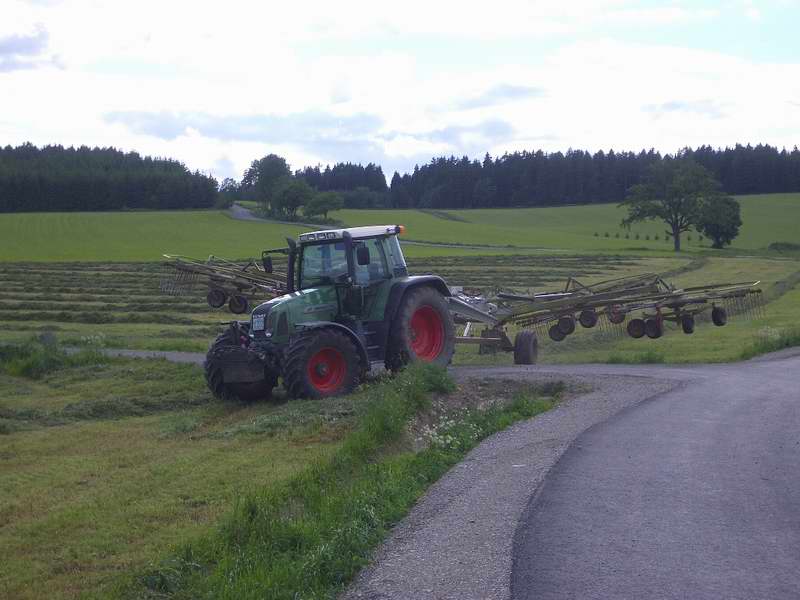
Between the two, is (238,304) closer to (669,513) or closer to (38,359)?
(38,359)

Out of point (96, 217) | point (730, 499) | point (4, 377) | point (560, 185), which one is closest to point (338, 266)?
point (4, 377)

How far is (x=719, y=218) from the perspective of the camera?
84.4 metres

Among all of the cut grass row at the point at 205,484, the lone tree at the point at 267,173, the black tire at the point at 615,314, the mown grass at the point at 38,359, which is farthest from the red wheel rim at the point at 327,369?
the lone tree at the point at 267,173

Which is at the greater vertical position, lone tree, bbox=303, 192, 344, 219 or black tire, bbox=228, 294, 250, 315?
lone tree, bbox=303, 192, 344, 219

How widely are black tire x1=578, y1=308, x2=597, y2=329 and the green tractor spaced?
3.17 metres

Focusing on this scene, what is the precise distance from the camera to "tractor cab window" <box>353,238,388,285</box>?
1515 centimetres

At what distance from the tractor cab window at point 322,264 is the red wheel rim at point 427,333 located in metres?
1.77

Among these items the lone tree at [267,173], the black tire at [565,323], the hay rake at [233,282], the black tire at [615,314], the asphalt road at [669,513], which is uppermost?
the lone tree at [267,173]

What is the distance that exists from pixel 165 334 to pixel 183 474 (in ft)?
57.3

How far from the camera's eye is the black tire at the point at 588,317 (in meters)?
18.2

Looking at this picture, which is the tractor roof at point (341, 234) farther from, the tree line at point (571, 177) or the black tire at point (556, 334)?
the tree line at point (571, 177)

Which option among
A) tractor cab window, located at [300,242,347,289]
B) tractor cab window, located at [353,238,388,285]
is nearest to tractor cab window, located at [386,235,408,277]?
tractor cab window, located at [353,238,388,285]

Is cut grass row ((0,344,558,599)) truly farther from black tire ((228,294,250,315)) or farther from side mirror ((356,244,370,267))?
black tire ((228,294,250,315))

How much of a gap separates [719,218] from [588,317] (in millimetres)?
70982
